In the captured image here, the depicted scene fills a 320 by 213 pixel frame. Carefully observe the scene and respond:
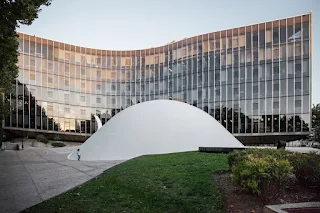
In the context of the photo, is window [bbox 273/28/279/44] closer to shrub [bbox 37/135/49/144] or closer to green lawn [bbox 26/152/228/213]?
green lawn [bbox 26/152/228/213]

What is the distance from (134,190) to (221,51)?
44.3 metres

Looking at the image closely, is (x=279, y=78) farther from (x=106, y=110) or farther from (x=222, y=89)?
(x=106, y=110)

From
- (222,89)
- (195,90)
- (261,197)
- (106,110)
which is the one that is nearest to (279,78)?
(222,89)

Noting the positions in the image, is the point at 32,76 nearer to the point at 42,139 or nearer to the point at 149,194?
the point at 42,139

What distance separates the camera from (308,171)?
7.12 m

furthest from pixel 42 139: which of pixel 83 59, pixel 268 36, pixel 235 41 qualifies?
pixel 268 36

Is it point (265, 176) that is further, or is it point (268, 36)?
point (268, 36)

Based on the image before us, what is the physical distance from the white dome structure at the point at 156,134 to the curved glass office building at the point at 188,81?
25.9 m

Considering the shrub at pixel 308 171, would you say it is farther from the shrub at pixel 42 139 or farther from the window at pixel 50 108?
the window at pixel 50 108

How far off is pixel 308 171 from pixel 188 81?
45.2 metres

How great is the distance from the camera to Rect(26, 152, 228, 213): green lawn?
263 inches

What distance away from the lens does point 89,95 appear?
58719 millimetres

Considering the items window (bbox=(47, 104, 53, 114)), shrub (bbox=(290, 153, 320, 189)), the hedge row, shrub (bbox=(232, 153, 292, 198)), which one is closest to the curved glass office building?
window (bbox=(47, 104, 53, 114))

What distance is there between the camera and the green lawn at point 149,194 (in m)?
6.67
